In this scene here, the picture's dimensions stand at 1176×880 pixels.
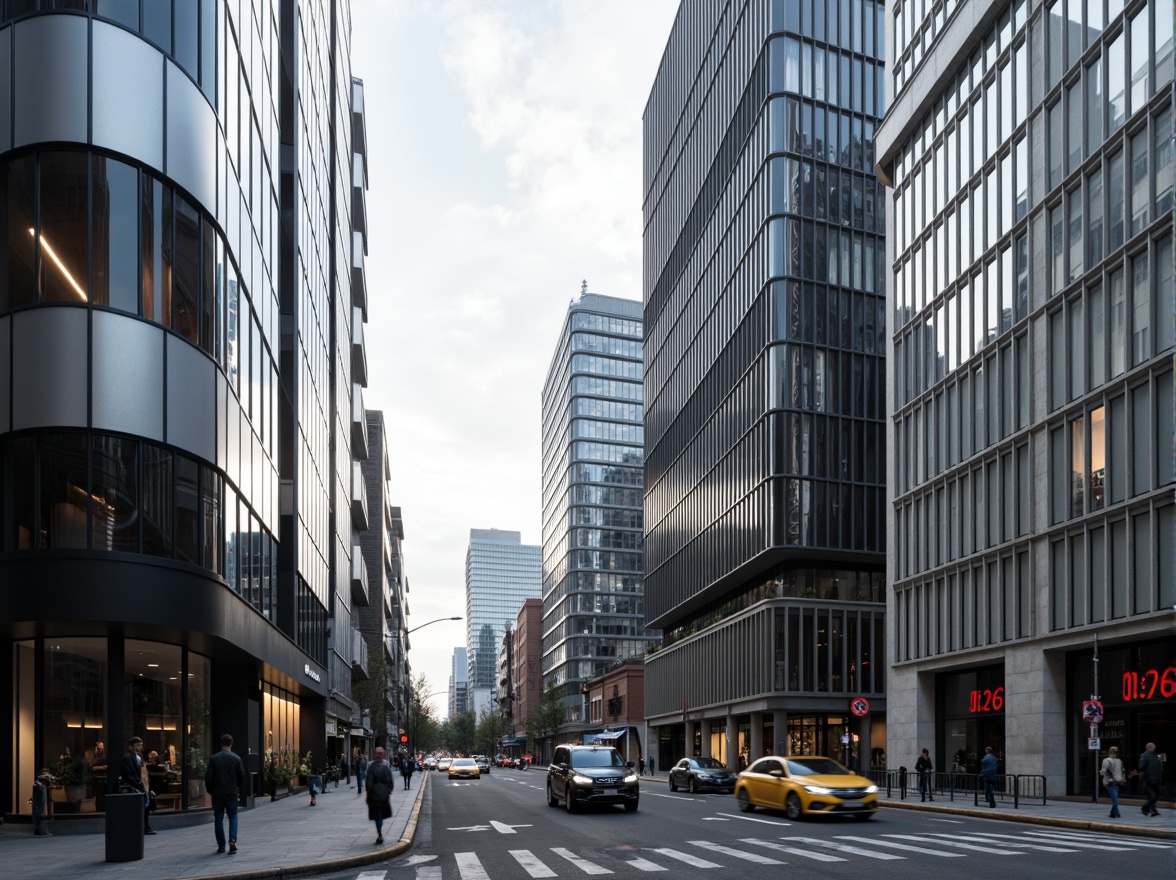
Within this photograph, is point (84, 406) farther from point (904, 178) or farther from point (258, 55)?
point (904, 178)

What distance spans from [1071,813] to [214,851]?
1934 centimetres

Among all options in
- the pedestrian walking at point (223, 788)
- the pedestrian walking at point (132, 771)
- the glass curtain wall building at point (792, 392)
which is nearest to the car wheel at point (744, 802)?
the pedestrian walking at point (223, 788)

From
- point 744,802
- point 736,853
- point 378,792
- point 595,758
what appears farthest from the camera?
point 595,758

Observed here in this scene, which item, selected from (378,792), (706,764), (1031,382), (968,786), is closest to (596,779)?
(378,792)

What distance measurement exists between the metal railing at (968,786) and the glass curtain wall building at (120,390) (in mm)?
20354

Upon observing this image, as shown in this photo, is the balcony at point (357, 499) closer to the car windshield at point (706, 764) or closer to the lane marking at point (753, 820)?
the car windshield at point (706, 764)

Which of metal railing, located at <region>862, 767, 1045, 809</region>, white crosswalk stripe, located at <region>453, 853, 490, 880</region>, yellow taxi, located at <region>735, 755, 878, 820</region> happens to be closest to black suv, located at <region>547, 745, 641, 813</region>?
yellow taxi, located at <region>735, 755, 878, 820</region>

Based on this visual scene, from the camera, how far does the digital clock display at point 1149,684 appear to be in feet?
102

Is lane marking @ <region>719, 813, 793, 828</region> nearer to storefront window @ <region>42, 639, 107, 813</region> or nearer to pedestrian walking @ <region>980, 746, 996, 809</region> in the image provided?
pedestrian walking @ <region>980, 746, 996, 809</region>

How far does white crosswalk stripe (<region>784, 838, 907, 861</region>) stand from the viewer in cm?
1827

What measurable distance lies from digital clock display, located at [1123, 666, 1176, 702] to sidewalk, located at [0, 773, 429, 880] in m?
19.5

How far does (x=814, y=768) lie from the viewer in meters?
27.2

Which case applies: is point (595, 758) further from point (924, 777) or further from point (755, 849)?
point (755, 849)

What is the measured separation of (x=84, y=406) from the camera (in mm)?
21969
